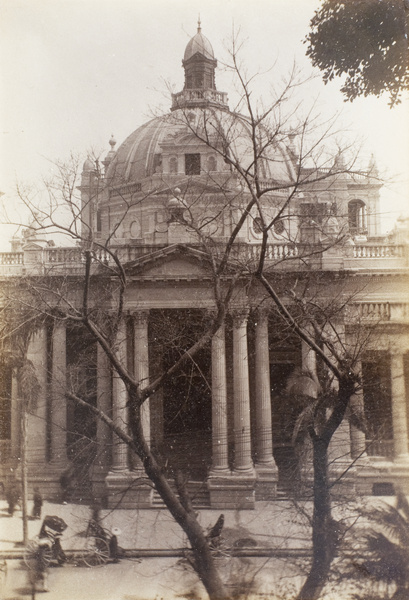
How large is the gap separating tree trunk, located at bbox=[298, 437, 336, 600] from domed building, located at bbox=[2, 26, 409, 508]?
32.9 inches

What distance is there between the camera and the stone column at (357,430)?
11.6 metres

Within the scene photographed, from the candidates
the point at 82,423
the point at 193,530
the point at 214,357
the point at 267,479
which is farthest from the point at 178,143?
the point at 193,530

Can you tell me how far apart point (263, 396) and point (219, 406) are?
1251 millimetres

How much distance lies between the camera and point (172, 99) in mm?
10539

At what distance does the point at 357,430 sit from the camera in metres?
11.7

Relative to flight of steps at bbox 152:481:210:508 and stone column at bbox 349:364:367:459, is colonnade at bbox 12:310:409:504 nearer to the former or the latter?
stone column at bbox 349:364:367:459

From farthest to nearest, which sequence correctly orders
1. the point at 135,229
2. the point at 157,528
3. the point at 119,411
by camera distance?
the point at 135,229 < the point at 119,411 < the point at 157,528

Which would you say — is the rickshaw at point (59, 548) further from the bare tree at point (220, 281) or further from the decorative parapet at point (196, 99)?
the decorative parapet at point (196, 99)

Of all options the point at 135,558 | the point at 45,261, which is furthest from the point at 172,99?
the point at 135,558

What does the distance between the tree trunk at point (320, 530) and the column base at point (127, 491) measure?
121 inches

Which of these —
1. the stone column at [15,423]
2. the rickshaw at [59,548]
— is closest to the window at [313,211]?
the stone column at [15,423]

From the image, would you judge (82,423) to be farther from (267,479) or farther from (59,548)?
(267,479)

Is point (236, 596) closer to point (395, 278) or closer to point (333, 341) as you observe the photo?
point (333, 341)

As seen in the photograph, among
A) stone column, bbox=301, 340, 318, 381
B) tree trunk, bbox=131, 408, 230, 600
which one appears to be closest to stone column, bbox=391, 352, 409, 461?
stone column, bbox=301, 340, 318, 381
